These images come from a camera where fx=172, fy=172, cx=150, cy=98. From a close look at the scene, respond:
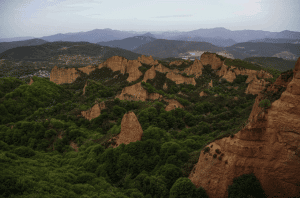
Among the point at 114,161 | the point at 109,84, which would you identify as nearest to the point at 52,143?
the point at 114,161

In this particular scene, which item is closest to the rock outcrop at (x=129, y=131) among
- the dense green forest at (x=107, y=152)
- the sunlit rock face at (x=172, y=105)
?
the dense green forest at (x=107, y=152)

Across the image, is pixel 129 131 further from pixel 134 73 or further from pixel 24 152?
pixel 134 73

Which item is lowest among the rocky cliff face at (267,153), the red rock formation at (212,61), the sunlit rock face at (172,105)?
the sunlit rock face at (172,105)

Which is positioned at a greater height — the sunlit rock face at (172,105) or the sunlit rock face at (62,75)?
the sunlit rock face at (62,75)

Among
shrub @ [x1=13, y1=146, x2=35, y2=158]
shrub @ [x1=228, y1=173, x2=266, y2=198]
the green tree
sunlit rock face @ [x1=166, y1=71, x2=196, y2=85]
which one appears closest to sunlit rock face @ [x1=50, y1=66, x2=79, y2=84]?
sunlit rock face @ [x1=166, y1=71, x2=196, y2=85]

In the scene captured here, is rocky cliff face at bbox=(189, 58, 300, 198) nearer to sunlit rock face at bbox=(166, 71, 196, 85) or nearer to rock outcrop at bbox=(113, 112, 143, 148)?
rock outcrop at bbox=(113, 112, 143, 148)

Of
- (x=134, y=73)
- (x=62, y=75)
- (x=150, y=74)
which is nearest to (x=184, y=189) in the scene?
(x=150, y=74)

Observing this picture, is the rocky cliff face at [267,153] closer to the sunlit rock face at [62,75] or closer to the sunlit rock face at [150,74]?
the sunlit rock face at [150,74]
